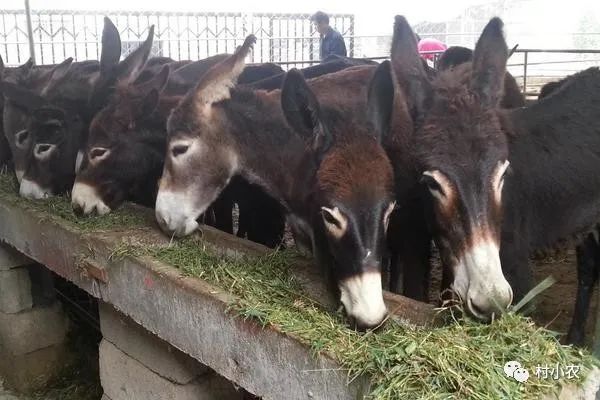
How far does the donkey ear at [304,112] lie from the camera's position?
9.57 feet

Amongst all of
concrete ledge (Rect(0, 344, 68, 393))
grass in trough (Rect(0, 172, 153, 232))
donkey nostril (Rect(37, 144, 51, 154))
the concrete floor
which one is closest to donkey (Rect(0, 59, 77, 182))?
donkey nostril (Rect(37, 144, 51, 154))

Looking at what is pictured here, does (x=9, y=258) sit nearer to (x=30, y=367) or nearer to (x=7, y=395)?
(x=30, y=367)

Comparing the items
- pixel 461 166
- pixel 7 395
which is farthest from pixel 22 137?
pixel 461 166

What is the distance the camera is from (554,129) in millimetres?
3781

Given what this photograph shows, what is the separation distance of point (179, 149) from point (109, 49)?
1.73 m

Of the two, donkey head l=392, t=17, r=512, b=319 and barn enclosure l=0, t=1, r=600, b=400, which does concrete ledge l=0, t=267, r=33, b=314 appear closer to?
barn enclosure l=0, t=1, r=600, b=400

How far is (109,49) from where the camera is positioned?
16.4 ft

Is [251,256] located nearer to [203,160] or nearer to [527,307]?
[203,160]

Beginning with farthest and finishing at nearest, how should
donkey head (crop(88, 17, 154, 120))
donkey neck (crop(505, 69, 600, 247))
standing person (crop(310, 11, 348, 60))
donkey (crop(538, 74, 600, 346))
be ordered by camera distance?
1. standing person (crop(310, 11, 348, 60))
2. donkey head (crop(88, 17, 154, 120))
3. donkey (crop(538, 74, 600, 346))
4. donkey neck (crop(505, 69, 600, 247))

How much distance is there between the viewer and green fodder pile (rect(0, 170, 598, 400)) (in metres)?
2.04

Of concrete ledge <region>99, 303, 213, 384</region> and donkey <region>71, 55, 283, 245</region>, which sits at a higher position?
donkey <region>71, 55, 283, 245</region>

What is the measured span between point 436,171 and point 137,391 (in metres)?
2.50

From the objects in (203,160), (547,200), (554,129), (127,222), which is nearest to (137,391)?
(127,222)

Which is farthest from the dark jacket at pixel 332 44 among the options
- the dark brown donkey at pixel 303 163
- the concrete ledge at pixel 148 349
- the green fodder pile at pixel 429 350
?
the green fodder pile at pixel 429 350
